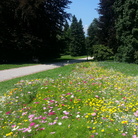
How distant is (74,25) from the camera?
61.1 metres

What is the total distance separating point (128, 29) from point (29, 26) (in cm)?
1400

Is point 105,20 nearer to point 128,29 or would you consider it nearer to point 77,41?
point 128,29

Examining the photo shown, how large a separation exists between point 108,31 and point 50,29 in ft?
36.8

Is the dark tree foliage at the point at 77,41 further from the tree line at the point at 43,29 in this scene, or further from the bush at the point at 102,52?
the bush at the point at 102,52

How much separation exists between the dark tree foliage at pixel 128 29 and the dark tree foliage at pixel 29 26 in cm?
879

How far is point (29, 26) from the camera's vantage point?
25312mm

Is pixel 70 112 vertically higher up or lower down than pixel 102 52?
lower down

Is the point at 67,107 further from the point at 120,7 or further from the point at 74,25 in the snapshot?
the point at 74,25

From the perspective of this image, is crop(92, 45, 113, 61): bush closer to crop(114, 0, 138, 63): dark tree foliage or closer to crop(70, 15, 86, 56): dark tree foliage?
crop(114, 0, 138, 63): dark tree foliage

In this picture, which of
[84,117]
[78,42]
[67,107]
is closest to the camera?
[84,117]

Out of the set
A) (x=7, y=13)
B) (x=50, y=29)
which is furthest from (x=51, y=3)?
(x=7, y=13)

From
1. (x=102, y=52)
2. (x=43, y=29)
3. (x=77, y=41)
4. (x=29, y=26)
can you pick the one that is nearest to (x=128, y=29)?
(x=102, y=52)

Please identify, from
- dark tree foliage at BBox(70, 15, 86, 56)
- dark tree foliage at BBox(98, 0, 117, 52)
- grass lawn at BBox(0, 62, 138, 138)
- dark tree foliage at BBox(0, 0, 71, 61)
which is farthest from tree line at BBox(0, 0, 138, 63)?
dark tree foliage at BBox(70, 15, 86, 56)

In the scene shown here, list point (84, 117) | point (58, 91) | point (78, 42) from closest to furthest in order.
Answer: point (84, 117), point (58, 91), point (78, 42)
